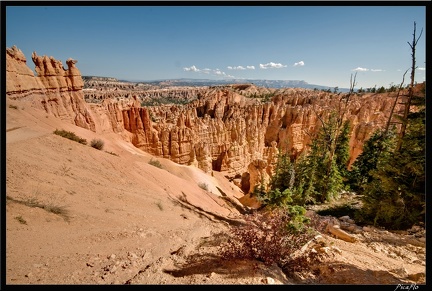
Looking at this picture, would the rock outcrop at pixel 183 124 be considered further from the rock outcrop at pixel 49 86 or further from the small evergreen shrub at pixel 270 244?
the small evergreen shrub at pixel 270 244

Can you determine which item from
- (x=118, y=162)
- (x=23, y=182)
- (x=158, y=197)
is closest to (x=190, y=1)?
(x=23, y=182)

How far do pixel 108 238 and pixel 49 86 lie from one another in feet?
62.7

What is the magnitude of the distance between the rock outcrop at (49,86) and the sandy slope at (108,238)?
842cm

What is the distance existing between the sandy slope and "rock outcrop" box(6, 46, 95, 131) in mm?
8423

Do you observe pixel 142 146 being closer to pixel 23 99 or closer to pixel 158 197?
pixel 23 99

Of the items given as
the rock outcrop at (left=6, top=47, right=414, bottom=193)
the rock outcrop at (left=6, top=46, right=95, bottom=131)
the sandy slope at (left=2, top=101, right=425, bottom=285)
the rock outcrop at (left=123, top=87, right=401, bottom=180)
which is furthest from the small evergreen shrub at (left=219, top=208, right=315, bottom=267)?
the rock outcrop at (left=6, top=46, right=95, bottom=131)

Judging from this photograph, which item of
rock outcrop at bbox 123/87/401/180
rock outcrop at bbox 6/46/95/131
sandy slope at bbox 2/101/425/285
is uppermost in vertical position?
rock outcrop at bbox 6/46/95/131

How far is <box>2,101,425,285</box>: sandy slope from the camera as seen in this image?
4254mm

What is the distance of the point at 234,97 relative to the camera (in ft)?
237

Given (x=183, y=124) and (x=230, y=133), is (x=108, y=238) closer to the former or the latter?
(x=183, y=124)

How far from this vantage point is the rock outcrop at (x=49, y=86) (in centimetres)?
1622

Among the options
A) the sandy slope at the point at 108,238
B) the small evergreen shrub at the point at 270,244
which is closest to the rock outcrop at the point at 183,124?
the sandy slope at the point at 108,238

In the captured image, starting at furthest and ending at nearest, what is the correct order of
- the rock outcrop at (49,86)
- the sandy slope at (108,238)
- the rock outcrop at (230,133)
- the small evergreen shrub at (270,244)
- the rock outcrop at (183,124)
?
the rock outcrop at (230,133)
the rock outcrop at (183,124)
the rock outcrop at (49,86)
the small evergreen shrub at (270,244)
the sandy slope at (108,238)

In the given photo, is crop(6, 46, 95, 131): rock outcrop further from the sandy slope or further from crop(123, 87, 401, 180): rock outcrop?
the sandy slope
